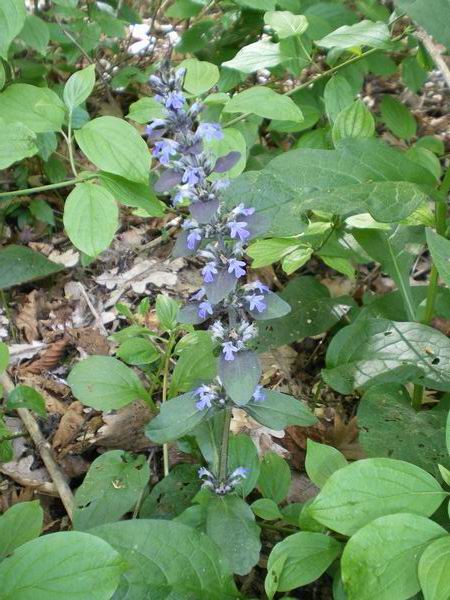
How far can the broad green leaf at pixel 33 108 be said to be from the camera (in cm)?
245

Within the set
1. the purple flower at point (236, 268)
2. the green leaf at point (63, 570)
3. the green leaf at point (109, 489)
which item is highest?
the purple flower at point (236, 268)

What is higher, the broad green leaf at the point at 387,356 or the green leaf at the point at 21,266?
the broad green leaf at the point at 387,356

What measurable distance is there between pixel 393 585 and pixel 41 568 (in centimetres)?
91

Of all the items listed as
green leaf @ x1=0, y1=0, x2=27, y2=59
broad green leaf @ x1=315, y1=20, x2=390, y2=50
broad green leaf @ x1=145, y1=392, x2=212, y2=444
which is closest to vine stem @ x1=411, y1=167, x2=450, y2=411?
broad green leaf @ x1=315, y1=20, x2=390, y2=50

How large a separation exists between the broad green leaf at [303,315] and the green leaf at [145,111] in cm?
109

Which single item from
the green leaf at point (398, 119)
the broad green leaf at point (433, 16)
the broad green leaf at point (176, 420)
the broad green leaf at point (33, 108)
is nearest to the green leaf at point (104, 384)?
the broad green leaf at point (176, 420)

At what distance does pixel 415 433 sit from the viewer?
7.88ft

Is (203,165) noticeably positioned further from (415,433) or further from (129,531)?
(415,433)

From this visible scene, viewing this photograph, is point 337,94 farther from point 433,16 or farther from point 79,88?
point 79,88

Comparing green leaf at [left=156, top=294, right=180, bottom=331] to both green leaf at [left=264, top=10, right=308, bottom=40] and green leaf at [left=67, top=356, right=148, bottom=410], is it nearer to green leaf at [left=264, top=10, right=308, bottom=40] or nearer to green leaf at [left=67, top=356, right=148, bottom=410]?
green leaf at [left=67, top=356, right=148, bottom=410]

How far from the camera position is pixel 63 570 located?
5.46 ft

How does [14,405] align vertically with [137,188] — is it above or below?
below

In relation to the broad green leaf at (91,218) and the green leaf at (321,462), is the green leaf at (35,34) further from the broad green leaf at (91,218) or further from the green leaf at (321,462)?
the green leaf at (321,462)

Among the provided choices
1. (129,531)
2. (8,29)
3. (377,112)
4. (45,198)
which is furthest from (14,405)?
Result: (377,112)
